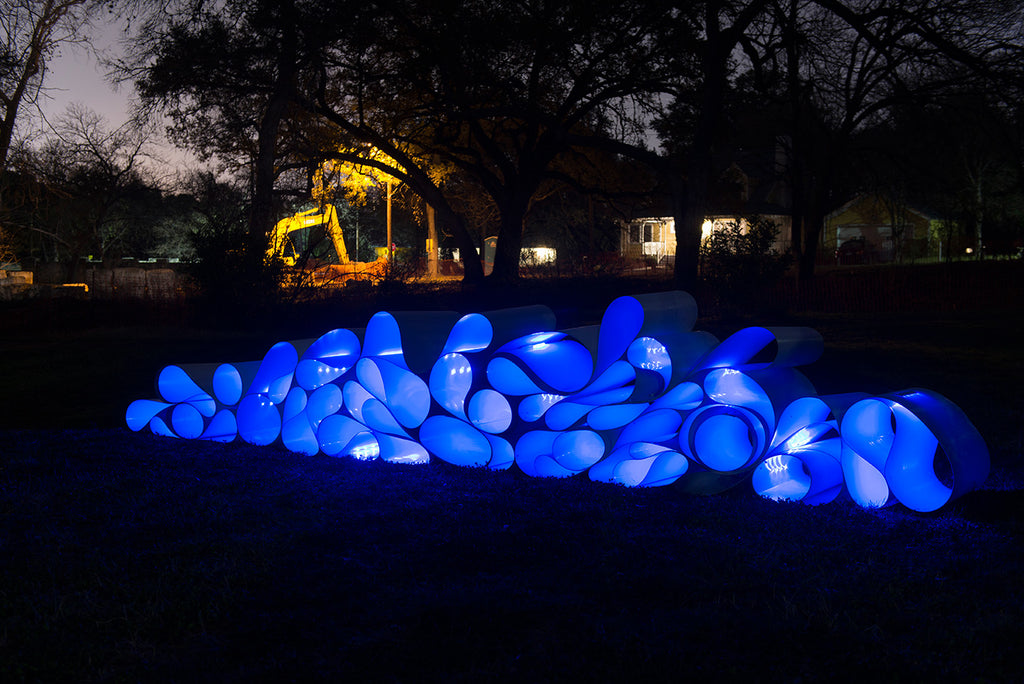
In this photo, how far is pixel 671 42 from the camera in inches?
656

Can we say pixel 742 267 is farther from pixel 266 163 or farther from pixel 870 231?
pixel 870 231

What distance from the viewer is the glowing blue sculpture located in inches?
174

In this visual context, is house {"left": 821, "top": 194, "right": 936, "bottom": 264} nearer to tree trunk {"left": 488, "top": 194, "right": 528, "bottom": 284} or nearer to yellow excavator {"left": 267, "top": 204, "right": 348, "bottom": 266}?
tree trunk {"left": 488, "top": 194, "right": 528, "bottom": 284}

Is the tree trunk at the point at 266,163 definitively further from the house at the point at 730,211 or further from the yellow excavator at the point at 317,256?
the house at the point at 730,211

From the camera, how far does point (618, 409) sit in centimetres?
502

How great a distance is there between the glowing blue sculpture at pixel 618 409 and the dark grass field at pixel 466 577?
22 cm

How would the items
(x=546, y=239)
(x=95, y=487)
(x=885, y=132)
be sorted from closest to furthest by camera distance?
(x=95, y=487) → (x=885, y=132) → (x=546, y=239)

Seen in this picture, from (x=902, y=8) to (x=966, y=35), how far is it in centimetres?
114

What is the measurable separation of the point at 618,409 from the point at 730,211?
140ft

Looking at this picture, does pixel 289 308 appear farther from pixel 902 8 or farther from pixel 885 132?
pixel 885 132

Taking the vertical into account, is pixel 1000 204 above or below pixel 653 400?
above

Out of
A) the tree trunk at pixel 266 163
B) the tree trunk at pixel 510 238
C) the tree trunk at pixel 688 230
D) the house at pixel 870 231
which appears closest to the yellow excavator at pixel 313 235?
the tree trunk at pixel 266 163

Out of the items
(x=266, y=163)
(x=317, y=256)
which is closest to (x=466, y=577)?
(x=266, y=163)

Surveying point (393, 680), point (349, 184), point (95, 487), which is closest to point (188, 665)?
point (393, 680)
